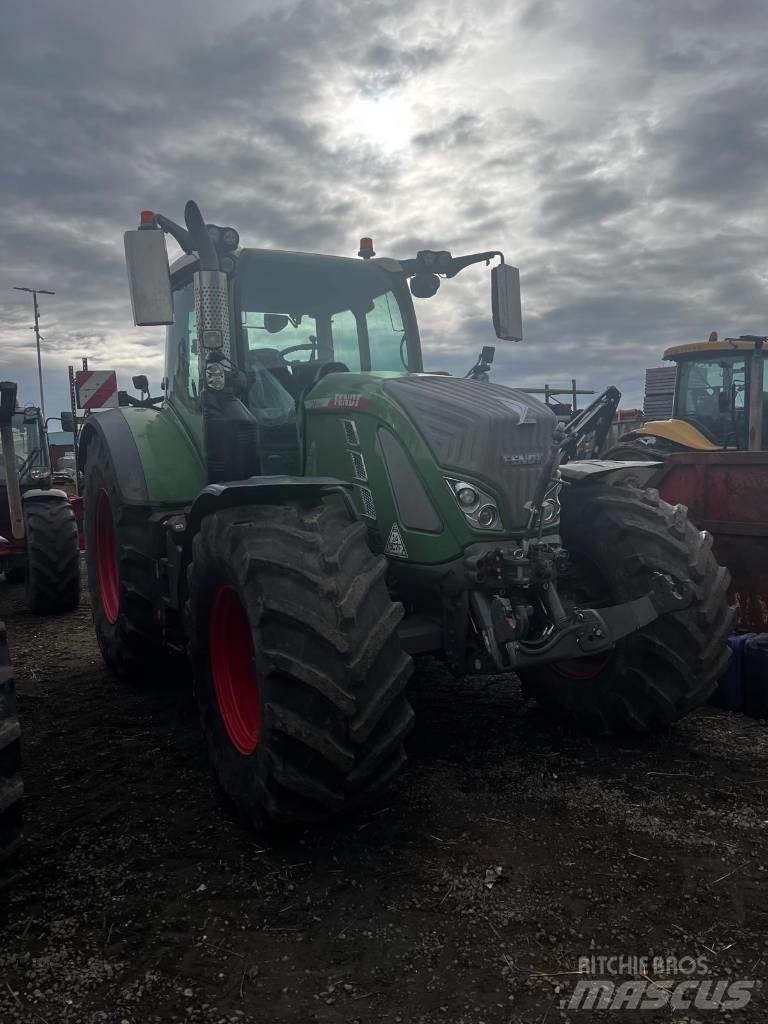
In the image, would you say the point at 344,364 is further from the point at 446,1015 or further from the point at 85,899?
the point at 446,1015

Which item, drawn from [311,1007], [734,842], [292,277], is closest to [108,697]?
[292,277]

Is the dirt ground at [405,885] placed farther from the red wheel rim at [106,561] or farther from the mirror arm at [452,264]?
the mirror arm at [452,264]

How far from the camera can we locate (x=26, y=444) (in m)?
10.6

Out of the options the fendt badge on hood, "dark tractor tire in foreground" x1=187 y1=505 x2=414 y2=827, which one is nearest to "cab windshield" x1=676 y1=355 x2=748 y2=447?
the fendt badge on hood

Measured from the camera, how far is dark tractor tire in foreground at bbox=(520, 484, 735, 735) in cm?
390

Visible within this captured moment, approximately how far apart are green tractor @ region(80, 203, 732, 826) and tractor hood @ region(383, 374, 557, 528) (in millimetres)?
10

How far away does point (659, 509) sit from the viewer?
4.21 m

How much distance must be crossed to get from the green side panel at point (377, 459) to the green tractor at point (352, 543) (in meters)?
0.01

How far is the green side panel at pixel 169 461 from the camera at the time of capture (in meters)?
4.91

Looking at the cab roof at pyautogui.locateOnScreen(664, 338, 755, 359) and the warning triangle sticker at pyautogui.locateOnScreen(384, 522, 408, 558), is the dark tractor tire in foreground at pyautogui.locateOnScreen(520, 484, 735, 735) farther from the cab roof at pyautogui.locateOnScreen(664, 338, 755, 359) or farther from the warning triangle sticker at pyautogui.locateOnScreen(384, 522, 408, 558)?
the cab roof at pyautogui.locateOnScreen(664, 338, 755, 359)

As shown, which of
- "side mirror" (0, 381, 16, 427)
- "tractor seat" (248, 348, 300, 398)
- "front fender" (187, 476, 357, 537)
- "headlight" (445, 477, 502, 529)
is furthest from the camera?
"side mirror" (0, 381, 16, 427)

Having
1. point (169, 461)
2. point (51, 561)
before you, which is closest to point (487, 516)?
point (169, 461)

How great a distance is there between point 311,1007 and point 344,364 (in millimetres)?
3337

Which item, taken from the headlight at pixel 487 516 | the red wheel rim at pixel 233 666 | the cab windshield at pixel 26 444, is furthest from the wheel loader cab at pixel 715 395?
the red wheel rim at pixel 233 666
